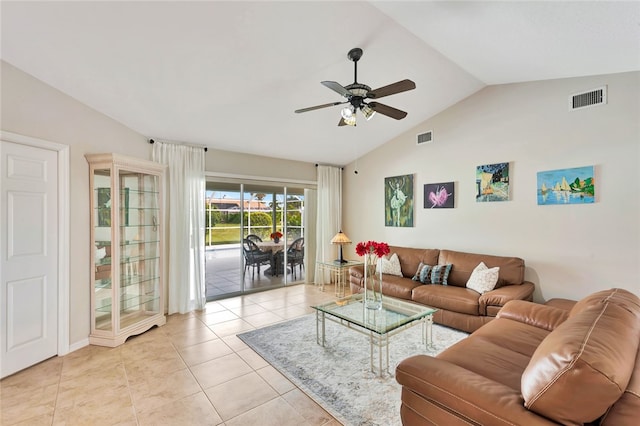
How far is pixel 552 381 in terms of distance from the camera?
119 cm

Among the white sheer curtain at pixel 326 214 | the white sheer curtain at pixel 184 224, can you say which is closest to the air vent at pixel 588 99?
the white sheer curtain at pixel 326 214

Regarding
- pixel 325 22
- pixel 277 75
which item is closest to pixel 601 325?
pixel 325 22

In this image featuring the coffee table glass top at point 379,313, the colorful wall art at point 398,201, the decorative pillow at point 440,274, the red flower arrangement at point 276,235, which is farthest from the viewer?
the red flower arrangement at point 276,235

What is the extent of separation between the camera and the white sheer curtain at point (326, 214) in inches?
239

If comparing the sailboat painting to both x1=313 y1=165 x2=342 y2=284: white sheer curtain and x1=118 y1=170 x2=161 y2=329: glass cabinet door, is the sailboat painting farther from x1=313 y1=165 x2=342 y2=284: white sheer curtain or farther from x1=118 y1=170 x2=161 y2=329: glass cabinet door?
x1=118 y1=170 x2=161 y2=329: glass cabinet door

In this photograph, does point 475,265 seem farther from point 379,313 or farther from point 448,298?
point 379,313

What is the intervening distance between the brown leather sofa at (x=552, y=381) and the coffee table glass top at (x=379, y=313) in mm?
697

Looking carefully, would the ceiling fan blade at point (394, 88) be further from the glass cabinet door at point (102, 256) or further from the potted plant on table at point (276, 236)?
the potted plant on table at point (276, 236)

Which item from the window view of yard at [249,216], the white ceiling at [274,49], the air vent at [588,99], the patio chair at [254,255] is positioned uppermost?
the white ceiling at [274,49]

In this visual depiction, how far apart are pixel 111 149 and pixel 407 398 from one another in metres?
4.13

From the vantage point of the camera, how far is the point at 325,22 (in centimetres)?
255

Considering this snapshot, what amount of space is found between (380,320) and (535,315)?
1445 mm

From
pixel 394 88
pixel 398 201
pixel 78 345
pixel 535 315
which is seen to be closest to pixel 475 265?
pixel 535 315

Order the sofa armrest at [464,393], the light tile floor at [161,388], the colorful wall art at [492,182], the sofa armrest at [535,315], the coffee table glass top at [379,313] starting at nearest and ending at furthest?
the sofa armrest at [464,393]
the light tile floor at [161,388]
the sofa armrest at [535,315]
the coffee table glass top at [379,313]
the colorful wall art at [492,182]
